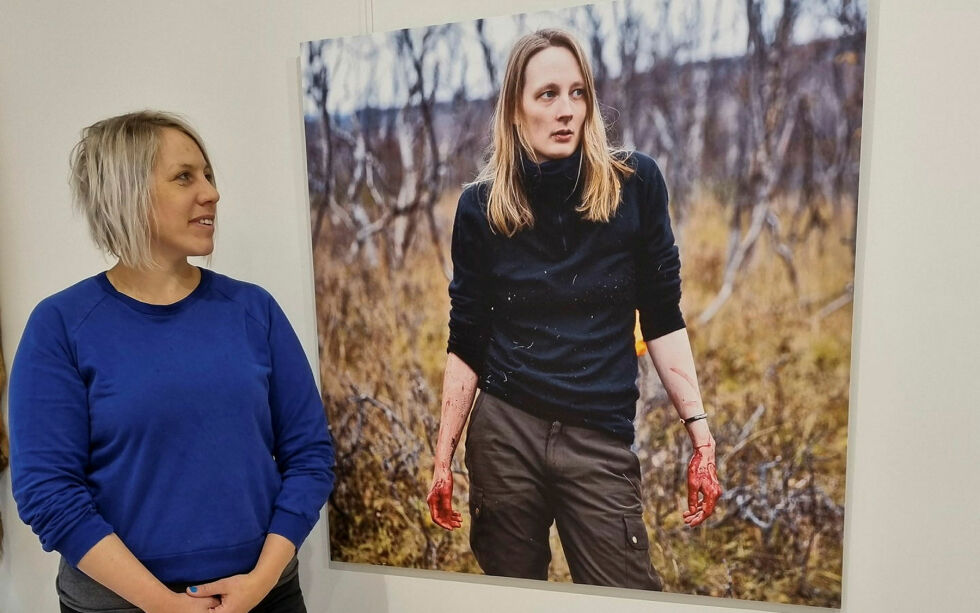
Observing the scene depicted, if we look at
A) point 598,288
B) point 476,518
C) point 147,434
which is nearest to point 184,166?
point 147,434

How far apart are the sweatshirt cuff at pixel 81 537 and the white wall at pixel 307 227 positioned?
20.3 inches

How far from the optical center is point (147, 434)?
3.45 feet

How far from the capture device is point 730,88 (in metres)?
1.12

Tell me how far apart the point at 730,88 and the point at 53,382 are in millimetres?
1174

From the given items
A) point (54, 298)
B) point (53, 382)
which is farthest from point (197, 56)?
point (53, 382)

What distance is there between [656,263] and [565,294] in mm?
172

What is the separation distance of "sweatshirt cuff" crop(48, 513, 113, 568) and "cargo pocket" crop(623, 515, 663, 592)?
89 cm

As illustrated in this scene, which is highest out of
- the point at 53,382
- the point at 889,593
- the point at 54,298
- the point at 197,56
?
the point at 197,56

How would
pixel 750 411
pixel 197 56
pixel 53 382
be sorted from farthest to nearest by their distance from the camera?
pixel 197 56 < pixel 750 411 < pixel 53 382

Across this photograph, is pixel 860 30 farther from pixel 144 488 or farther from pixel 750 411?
pixel 144 488

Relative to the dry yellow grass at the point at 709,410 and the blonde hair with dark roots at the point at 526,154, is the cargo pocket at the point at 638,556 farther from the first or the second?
the blonde hair with dark roots at the point at 526,154

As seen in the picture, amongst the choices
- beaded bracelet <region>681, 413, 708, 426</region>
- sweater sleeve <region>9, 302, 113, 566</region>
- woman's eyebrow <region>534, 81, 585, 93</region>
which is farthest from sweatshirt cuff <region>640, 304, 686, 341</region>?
sweater sleeve <region>9, 302, 113, 566</region>

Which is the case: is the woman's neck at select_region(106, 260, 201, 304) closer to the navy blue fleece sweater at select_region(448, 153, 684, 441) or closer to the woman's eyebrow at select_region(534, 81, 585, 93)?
the navy blue fleece sweater at select_region(448, 153, 684, 441)

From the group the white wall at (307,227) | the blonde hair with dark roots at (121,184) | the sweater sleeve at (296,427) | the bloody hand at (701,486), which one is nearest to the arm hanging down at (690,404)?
the bloody hand at (701,486)
